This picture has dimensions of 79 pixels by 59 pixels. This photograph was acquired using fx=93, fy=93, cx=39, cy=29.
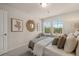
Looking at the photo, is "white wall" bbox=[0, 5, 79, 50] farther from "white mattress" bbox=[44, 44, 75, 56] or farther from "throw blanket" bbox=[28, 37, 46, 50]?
"white mattress" bbox=[44, 44, 75, 56]

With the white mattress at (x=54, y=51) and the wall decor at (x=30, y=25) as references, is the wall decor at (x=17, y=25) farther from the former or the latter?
the white mattress at (x=54, y=51)

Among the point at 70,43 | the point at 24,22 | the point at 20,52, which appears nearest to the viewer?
the point at 70,43

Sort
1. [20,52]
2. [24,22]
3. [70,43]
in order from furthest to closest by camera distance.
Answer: [24,22]
[20,52]
[70,43]

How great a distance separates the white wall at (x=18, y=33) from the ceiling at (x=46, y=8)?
9cm

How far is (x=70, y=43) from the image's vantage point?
5.38 ft

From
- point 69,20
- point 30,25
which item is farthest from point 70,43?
point 30,25

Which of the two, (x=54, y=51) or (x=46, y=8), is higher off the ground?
(x=46, y=8)

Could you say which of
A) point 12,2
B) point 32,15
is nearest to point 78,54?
point 32,15

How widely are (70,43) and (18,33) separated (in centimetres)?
99

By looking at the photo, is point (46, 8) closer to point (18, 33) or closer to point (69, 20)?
point (69, 20)

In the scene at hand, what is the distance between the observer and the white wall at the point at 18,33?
173 cm

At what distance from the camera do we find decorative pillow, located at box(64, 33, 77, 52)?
1598 millimetres

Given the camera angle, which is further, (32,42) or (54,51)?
(32,42)

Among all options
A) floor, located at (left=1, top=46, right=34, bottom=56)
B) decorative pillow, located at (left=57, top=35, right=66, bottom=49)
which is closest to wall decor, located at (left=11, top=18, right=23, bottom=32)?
floor, located at (left=1, top=46, right=34, bottom=56)
